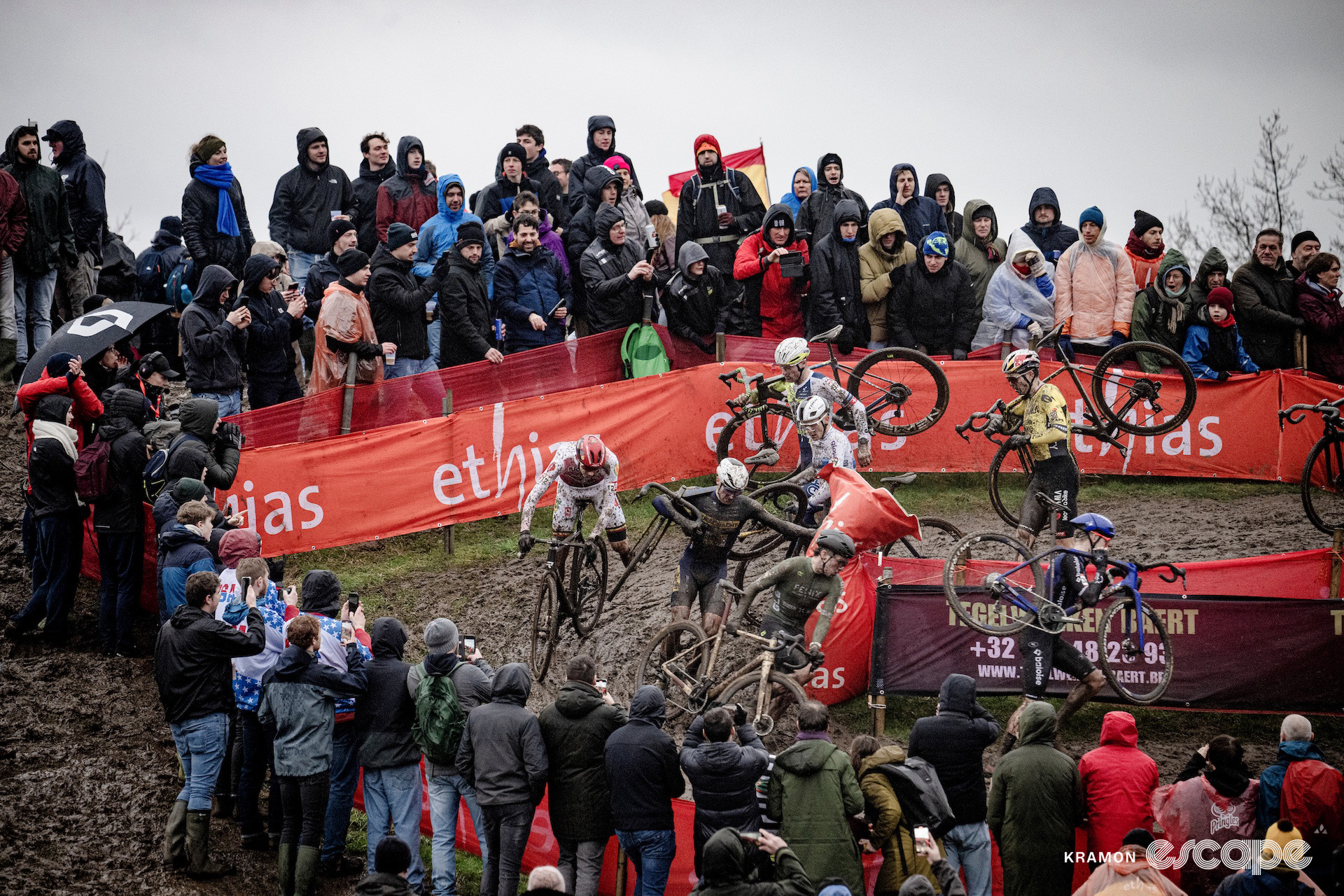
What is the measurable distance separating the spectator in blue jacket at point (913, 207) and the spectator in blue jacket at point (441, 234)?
5.58 m

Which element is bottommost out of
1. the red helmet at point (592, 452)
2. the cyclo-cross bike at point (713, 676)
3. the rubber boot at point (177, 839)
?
the rubber boot at point (177, 839)

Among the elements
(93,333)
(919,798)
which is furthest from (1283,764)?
(93,333)

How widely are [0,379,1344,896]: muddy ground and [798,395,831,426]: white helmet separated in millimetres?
2772

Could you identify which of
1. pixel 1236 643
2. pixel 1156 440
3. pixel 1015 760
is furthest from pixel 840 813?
pixel 1156 440

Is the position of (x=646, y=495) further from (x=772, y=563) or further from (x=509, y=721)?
(x=509, y=721)

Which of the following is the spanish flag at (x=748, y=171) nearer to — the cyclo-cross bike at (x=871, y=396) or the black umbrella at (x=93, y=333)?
the cyclo-cross bike at (x=871, y=396)

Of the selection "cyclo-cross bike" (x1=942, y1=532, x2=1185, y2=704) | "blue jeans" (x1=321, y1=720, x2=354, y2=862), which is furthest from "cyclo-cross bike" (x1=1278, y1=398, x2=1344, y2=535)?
"blue jeans" (x1=321, y1=720, x2=354, y2=862)

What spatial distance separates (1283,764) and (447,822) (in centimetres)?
588

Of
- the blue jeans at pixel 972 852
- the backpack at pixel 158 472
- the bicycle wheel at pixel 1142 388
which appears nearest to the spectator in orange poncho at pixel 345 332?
the backpack at pixel 158 472

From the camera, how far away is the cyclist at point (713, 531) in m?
11.7

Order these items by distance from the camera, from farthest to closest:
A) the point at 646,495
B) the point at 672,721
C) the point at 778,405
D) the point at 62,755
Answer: the point at 646,495 → the point at 778,405 → the point at 672,721 → the point at 62,755

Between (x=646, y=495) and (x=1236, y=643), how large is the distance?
730 centimetres

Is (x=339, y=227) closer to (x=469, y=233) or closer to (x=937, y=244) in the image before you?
(x=469, y=233)

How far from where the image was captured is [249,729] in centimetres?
945
